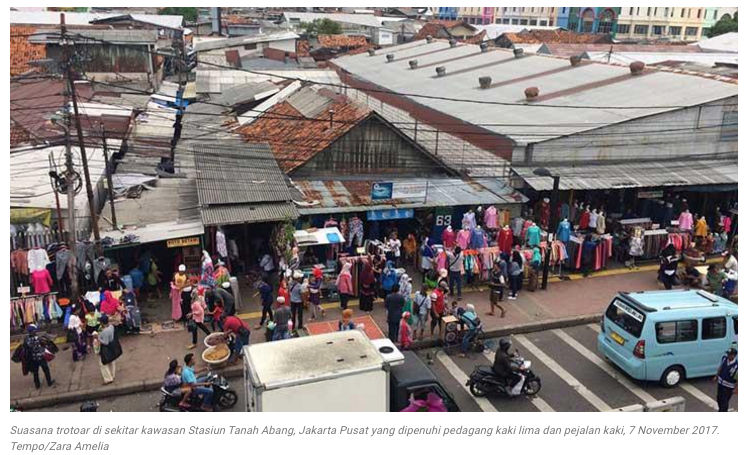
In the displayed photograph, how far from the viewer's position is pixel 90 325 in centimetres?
1333

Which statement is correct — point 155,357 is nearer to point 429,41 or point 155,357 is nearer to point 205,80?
point 205,80

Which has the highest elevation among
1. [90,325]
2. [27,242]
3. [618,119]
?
[618,119]

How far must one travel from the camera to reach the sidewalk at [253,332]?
1237 cm

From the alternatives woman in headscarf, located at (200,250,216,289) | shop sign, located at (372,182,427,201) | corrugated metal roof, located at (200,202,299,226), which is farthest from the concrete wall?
woman in headscarf, located at (200,250,216,289)

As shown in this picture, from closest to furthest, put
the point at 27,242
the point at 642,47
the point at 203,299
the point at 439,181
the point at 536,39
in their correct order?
the point at 203,299 → the point at 27,242 → the point at 439,181 → the point at 642,47 → the point at 536,39

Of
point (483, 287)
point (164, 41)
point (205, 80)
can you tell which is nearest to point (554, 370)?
point (483, 287)

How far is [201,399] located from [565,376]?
7.68 meters

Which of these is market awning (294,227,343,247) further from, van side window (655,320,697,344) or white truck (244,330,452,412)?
van side window (655,320,697,344)

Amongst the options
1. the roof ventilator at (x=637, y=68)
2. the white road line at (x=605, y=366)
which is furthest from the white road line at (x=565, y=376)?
the roof ventilator at (x=637, y=68)

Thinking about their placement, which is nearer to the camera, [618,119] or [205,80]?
[618,119]

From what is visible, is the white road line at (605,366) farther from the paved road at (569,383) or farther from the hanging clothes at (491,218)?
the hanging clothes at (491,218)

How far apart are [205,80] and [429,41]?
20376mm

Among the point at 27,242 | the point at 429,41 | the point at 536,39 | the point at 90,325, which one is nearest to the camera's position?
the point at 90,325

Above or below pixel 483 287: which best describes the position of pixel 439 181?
above
